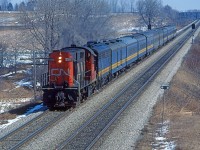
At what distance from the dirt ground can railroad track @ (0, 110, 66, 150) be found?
14.3 feet

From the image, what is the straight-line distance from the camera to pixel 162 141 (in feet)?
60.0

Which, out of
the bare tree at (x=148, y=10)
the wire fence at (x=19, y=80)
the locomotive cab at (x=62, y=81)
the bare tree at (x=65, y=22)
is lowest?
the wire fence at (x=19, y=80)

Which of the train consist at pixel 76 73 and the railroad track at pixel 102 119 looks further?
the train consist at pixel 76 73

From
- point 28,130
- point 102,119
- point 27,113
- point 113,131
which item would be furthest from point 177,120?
point 27,113

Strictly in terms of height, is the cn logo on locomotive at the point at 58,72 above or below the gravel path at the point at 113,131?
above

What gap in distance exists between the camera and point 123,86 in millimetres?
33031

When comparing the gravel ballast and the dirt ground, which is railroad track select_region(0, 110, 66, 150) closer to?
the gravel ballast

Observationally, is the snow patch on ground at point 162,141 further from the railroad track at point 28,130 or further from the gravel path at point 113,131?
the railroad track at point 28,130

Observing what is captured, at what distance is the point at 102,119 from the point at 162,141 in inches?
184

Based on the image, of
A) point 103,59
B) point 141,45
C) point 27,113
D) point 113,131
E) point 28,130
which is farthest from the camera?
point 141,45

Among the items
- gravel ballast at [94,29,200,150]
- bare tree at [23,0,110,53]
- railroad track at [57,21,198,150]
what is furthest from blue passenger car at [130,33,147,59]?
gravel ballast at [94,29,200,150]

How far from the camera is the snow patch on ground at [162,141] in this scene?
1734cm

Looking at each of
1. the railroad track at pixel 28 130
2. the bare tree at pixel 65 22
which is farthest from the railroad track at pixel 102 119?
the bare tree at pixel 65 22

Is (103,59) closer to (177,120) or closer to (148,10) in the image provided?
(177,120)
